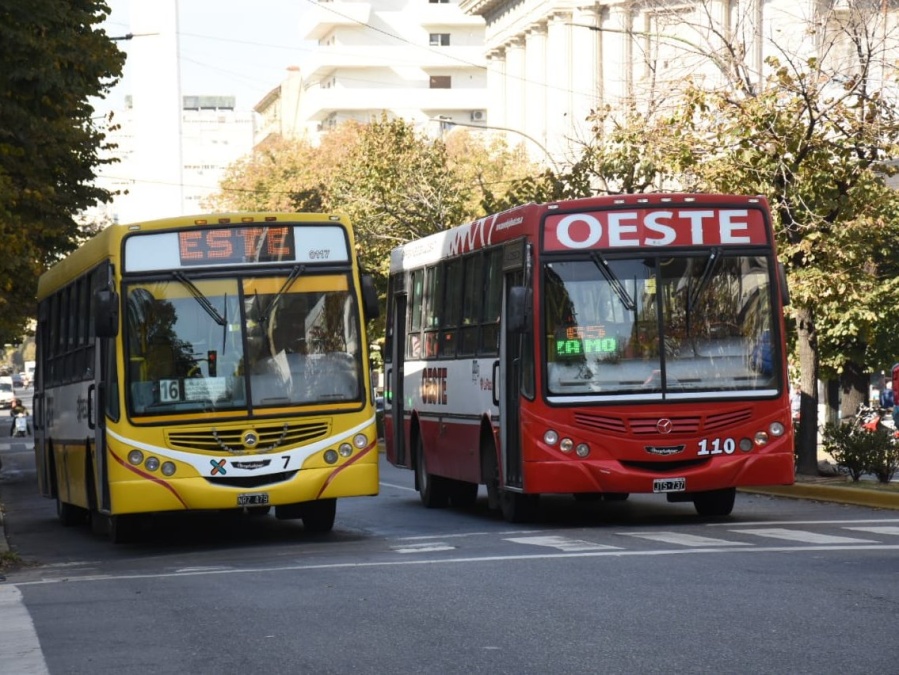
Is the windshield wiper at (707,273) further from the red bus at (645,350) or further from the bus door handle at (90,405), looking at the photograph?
the bus door handle at (90,405)

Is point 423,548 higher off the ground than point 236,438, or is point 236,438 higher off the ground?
point 236,438

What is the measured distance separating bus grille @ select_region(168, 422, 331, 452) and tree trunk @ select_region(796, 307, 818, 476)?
32.7 feet

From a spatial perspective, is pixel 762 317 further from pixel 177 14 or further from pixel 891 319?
pixel 177 14

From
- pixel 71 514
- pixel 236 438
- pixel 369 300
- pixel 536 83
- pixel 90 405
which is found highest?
pixel 536 83

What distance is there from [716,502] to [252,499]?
5.02m

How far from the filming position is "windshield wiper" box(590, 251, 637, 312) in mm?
18297

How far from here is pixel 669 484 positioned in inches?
713

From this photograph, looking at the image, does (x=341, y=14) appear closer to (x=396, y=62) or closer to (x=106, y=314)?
(x=396, y=62)

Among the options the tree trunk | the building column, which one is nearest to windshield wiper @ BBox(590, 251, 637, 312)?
the tree trunk

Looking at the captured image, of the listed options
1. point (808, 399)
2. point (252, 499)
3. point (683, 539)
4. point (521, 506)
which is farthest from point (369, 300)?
point (808, 399)

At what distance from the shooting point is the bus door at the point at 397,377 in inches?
964

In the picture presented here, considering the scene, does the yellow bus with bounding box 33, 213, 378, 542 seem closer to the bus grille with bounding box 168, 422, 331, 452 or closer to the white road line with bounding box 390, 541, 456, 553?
the bus grille with bounding box 168, 422, 331, 452

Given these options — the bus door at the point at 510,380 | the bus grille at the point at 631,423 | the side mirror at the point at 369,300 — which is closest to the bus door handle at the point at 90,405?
the side mirror at the point at 369,300

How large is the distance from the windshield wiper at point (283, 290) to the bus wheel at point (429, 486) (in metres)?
5.59
